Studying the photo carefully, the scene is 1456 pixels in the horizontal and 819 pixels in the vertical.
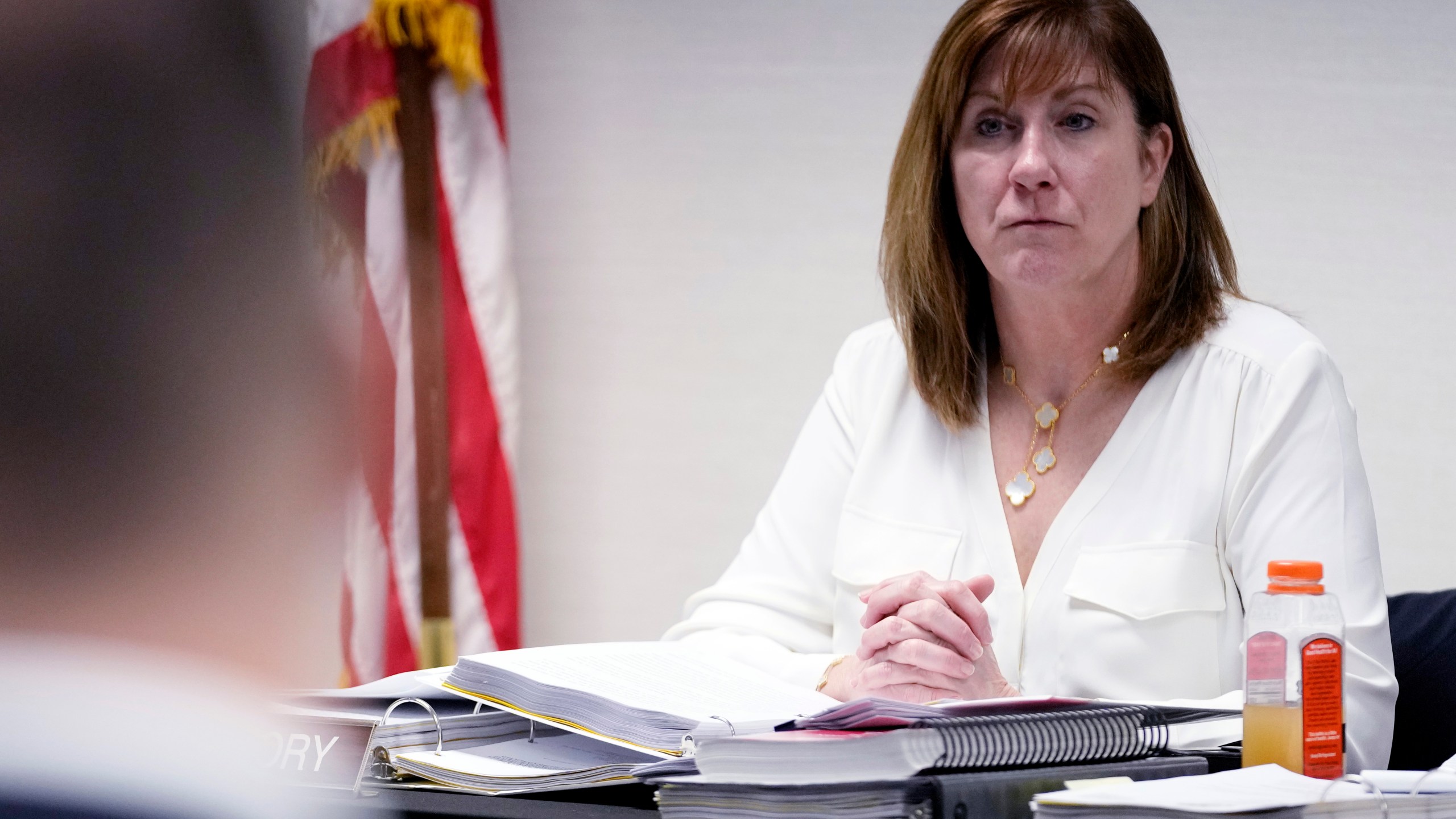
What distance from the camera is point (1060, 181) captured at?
1579 millimetres

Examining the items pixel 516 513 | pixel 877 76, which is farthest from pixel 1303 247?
pixel 516 513

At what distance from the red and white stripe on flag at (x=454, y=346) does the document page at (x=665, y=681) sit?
1.41 m

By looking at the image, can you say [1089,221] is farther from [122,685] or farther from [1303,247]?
[122,685]

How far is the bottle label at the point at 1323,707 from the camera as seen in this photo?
897mm

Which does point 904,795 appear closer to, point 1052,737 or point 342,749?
point 1052,737

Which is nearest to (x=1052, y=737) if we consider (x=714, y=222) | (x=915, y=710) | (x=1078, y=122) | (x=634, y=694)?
(x=915, y=710)

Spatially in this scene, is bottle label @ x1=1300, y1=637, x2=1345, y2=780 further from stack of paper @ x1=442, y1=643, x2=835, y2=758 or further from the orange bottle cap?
stack of paper @ x1=442, y1=643, x2=835, y2=758

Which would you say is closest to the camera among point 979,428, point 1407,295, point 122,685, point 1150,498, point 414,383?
point 122,685

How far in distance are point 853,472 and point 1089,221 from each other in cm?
45

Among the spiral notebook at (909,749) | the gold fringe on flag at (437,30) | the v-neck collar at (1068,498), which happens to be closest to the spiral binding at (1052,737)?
the spiral notebook at (909,749)

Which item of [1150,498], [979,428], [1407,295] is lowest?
[1150,498]

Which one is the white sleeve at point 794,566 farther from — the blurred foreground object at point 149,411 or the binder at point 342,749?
the blurred foreground object at point 149,411

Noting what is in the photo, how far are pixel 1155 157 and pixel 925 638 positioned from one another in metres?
0.77

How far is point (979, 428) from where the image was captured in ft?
5.56
